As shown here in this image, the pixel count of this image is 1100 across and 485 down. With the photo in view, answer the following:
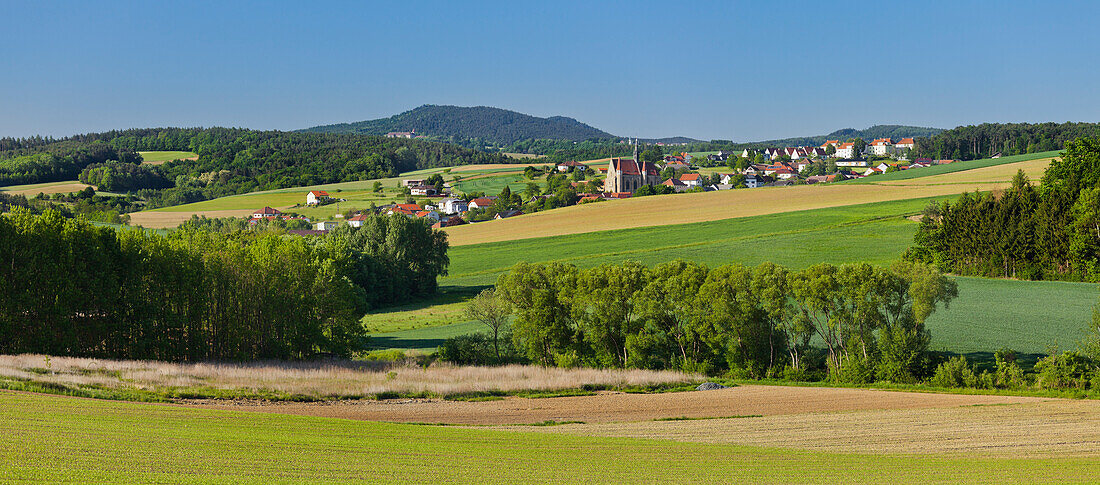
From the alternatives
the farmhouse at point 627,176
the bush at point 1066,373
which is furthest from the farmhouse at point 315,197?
the bush at point 1066,373

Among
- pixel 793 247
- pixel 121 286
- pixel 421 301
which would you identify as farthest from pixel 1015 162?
pixel 121 286

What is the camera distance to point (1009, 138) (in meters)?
183

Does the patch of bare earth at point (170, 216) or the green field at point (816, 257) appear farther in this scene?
the patch of bare earth at point (170, 216)

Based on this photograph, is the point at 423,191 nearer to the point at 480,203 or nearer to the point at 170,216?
the point at 480,203

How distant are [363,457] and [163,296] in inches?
1244

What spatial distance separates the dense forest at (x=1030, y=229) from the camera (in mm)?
60062

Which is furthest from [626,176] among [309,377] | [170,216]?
[309,377]

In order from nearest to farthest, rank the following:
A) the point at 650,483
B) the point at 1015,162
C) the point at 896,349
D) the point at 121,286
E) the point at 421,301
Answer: the point at 650,483, the point at 896,349, the point at 121,286, the point at 421,301, the point at 1015,162

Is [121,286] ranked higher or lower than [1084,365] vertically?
higher

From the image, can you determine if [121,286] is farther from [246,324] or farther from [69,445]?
[69,445]

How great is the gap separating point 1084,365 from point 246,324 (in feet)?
137

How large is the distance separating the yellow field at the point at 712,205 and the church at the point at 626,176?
46017 mm

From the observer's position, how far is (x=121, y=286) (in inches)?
1770

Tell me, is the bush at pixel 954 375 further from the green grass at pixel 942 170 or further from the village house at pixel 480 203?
the village house at pixel 480 203
